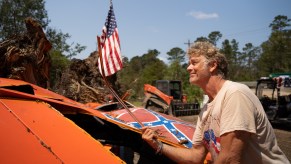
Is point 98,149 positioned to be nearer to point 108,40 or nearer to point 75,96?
point 108,40

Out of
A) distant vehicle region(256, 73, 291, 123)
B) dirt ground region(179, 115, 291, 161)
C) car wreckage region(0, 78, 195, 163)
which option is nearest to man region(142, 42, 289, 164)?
car wreckage region(0, 78, 195, 163)

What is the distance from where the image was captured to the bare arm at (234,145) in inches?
72.9

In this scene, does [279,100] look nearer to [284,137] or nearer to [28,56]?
[284,137]

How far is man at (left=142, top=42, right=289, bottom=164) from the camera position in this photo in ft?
6.11

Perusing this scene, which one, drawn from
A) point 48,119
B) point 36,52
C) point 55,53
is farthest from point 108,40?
point 55,53

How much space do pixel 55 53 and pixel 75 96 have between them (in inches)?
967

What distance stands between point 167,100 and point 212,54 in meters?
13.6

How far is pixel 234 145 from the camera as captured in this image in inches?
73.3

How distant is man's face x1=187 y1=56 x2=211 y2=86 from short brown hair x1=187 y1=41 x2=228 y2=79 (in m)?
0.03

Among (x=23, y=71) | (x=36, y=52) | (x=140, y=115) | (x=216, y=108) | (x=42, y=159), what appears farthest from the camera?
(x=36, y=52)

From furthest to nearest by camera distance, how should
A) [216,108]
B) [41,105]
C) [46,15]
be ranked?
[46,15], [41,105], [216,108]

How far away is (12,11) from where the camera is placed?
3522 centimetres

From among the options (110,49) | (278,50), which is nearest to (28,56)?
(110,49)

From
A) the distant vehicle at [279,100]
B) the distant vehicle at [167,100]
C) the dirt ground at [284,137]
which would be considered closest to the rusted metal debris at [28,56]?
the dirt ground at [284,137]
